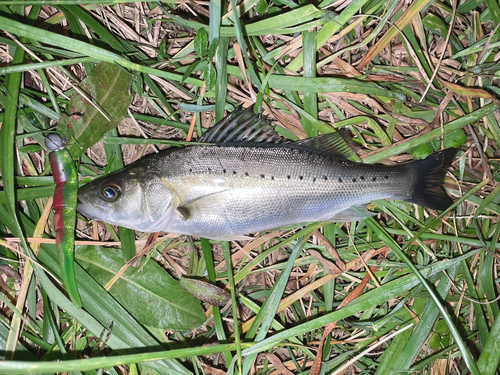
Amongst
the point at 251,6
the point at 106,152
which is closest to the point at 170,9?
the point at 251,6

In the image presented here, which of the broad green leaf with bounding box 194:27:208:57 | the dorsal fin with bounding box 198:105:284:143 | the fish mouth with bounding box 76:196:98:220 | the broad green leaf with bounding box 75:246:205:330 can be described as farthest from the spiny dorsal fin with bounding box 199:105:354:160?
the broad green leaf with bounding box 75:246:205:330

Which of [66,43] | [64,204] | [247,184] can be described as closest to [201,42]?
[66,43]

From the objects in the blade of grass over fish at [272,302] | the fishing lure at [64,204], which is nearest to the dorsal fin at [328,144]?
the blade of grass over fish at [272,302]

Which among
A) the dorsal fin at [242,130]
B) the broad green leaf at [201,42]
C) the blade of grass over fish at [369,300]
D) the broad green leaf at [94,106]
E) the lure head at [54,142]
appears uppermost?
the broad green leaf at [201,42]

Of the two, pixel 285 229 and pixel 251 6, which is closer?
pixel 251 6

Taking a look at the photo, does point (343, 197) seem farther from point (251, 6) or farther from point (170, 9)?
point (170, 9)

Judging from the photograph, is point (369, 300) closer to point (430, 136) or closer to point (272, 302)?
point (272, 302)

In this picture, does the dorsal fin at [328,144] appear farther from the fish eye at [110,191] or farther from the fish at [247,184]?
the fish eye at [110,191]
